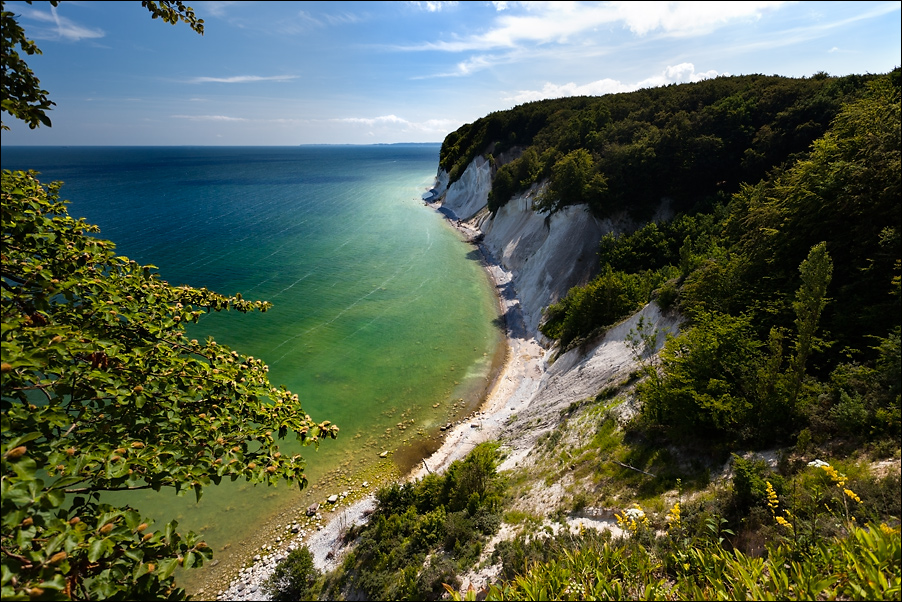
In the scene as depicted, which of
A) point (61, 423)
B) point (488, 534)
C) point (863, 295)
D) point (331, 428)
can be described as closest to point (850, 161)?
point (863, 295)

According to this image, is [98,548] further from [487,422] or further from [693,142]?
[693,142]

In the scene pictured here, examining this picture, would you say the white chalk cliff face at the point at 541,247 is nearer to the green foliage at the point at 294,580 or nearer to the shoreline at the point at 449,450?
the shoreline at the point at 449,450

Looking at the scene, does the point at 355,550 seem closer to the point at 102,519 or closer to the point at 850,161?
the point at 102,519

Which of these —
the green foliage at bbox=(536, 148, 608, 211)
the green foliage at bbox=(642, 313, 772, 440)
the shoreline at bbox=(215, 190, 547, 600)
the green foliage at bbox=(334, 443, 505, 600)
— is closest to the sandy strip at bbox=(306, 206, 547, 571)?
the shoreline at bbox=(215, 190, 547, 600)

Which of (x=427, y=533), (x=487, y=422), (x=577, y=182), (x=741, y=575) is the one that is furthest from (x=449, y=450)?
(x=577, y=182)

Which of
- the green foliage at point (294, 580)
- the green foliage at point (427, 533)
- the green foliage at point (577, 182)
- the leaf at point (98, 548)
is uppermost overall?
the green foliage at point (577, 182)

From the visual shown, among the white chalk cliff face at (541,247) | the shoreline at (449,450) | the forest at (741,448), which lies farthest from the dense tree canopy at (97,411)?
the white chalk cliff face at (541,247)
